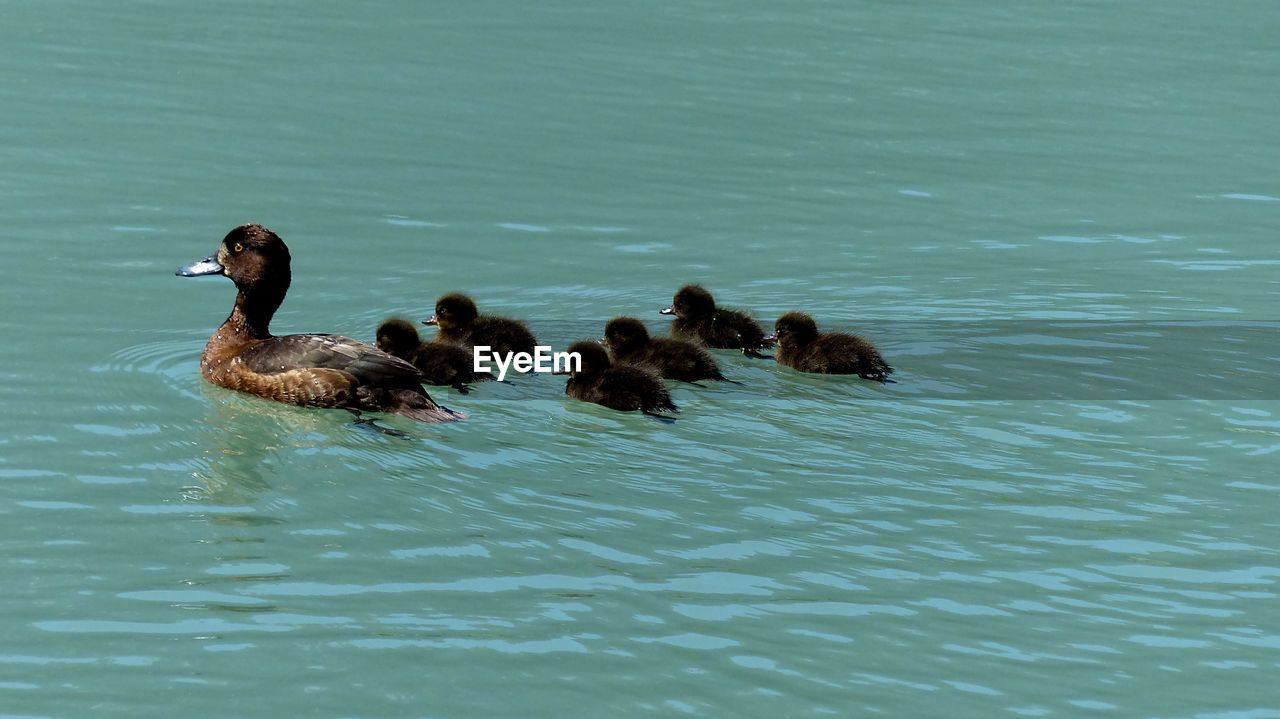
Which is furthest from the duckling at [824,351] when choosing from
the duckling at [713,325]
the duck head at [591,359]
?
the duck head at [591,359]

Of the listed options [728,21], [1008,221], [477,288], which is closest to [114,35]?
[728,21]

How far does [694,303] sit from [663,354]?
2.99 ft

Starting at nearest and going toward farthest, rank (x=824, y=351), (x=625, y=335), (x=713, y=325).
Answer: (x=824, y=351) < (x=625, y=335) < (x=713, y=325)

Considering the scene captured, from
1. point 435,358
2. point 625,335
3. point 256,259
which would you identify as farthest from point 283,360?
point 625,335

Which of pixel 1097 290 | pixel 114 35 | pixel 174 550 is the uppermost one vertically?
pixel 114 35

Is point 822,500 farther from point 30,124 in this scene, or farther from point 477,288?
point 30,124

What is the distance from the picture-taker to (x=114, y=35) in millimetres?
15992

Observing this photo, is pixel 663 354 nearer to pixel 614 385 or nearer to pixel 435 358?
pixel 614 385

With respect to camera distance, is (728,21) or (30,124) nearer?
(30,124)

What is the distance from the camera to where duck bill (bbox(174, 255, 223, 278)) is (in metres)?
9.33

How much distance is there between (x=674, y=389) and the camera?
348 inches

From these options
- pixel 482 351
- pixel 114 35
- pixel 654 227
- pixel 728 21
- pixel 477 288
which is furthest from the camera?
pixel 728 21

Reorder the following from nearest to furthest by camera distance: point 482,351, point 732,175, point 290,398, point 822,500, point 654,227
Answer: point 822,500
point 290,398
point 482,351
point 654,227
point 732,175

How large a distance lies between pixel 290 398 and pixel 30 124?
588cm
